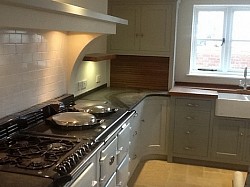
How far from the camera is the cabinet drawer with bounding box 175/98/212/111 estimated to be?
3914 mm

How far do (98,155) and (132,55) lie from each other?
2.46 m

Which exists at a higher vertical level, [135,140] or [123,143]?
[123,143]

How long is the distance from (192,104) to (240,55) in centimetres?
129

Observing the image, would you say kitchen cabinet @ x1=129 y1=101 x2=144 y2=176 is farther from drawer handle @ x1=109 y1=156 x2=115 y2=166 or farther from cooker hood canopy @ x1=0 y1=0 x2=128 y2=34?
cooker hood canopy @ x1=0 y1=0 x2=128 y2=34

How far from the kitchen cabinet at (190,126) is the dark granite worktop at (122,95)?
27 cm

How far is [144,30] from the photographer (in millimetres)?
4234

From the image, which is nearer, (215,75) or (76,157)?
(76,157)

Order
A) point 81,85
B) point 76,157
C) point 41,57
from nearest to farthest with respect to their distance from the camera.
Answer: point 76,157
point 41,57
point 81,85

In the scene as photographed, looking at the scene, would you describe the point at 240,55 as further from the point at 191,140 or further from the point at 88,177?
the point at 88,177

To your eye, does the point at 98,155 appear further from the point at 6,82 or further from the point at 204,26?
the point at 204,26

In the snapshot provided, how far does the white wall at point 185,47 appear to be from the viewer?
14.9 ft

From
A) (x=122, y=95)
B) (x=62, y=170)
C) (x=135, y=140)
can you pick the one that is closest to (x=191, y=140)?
(x=135, y=140)

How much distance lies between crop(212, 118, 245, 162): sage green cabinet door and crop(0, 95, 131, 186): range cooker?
1681mm

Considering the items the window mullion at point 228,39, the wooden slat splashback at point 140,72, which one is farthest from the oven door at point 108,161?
the window mullion at point 228,39
